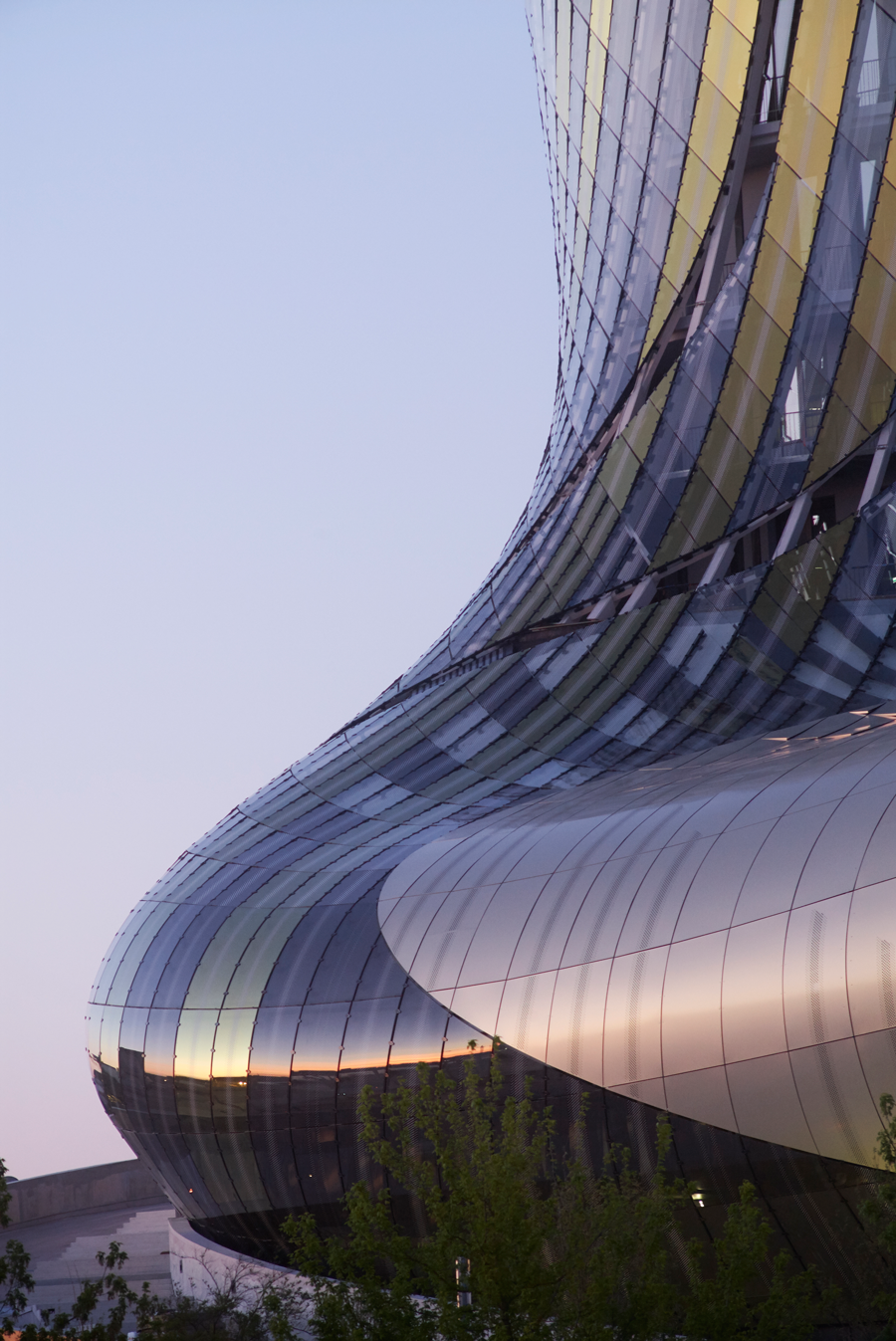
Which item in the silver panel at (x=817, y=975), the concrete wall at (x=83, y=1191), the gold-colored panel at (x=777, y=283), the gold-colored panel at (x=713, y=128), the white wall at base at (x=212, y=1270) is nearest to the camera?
the silver panel at (x=817, y=975)

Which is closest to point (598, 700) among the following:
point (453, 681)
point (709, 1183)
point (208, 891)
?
point (453, 681)

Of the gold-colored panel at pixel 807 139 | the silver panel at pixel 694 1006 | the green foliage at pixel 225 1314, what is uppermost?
the gold-colored panel at pixel 807 139

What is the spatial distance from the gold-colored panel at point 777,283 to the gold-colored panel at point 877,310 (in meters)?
1.77

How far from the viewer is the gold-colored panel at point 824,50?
33.8m

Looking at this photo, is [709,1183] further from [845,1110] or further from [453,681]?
[453,681]

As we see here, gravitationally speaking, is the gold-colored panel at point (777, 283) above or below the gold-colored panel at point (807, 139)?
below

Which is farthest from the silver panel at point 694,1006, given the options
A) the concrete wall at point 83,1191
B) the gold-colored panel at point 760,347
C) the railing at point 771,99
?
the concrete wall at point 83,1191

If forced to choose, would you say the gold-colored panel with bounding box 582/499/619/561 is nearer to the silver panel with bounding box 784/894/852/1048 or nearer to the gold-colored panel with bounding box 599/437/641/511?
the gold-colored panel with bounding box 599/437/641/511

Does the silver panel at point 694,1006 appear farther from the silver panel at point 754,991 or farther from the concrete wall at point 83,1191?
the concrete wall at point 83,1191

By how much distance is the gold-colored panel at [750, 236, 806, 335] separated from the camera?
35531 mm

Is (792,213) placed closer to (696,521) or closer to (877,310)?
(877,310)

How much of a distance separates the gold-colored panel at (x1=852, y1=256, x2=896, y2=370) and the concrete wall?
3069cm

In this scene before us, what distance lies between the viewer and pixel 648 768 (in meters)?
29.9

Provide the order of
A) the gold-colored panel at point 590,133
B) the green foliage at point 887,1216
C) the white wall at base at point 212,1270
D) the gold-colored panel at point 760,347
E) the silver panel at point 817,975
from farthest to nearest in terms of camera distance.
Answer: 1. the gold-colored panel at point 590,133
2. the gold-colored panel at point 760,347
3. the white wall at base at point 212,1270
4. the silver panel at point 817,975
5. the green foliage at point 887,1216
